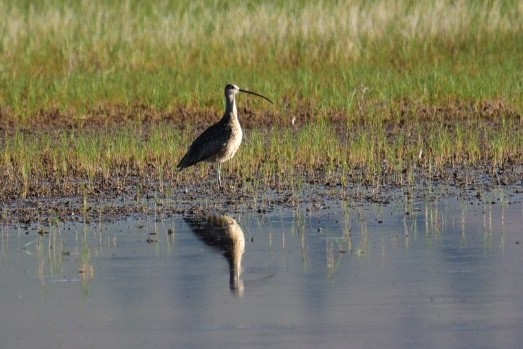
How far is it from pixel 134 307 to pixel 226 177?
545 cm

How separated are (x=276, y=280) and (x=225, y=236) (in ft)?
5.62

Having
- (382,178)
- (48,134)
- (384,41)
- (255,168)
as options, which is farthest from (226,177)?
(384,41)

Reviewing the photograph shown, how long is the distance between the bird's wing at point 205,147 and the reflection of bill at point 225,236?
1941 mm

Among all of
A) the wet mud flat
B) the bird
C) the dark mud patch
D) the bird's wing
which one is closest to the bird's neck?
the bird

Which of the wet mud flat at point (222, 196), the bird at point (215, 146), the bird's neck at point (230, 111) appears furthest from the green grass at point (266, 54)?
the wet mud flat at point (222, 196)

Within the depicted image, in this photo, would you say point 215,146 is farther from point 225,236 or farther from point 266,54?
point 266,54

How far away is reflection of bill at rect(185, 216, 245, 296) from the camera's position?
9.40 m

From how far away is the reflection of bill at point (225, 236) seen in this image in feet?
30.8

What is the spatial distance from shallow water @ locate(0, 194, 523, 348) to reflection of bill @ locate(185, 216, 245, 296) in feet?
0.05

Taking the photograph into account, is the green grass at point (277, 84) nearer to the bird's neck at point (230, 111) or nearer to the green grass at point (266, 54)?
the green grass at point (266, 54)

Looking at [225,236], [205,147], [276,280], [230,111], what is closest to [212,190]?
[205,147]

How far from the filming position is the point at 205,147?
44.0 ft

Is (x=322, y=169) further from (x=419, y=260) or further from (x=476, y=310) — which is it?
(x=476, y=310)

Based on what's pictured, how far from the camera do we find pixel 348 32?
21.2m
